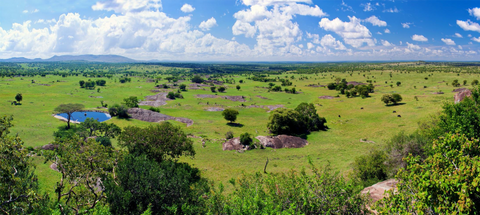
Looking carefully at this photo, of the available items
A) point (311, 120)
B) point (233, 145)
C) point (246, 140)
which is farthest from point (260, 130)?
point (233, 145)

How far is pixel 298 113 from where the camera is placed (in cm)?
6003

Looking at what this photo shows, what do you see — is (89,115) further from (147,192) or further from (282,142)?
(147,192)

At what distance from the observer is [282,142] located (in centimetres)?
4866

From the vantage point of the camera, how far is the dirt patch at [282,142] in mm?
47625

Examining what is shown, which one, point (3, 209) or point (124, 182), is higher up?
point (3, 209)

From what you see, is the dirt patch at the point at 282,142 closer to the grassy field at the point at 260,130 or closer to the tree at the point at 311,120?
the grassy field at the point at 260,130

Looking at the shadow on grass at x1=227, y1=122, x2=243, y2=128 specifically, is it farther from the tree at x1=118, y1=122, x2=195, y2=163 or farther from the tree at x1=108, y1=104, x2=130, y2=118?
the tree at x1=118, y1=122, x2=195, y2=163

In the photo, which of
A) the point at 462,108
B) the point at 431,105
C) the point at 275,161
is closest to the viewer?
the point at 462,108

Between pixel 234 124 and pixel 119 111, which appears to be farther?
pixel 119 111

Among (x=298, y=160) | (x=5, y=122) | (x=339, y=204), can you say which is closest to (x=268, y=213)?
(x=339, y=204)

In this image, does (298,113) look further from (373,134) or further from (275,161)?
(275,161)

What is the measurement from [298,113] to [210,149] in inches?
1032

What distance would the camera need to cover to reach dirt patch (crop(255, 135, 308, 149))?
4762 cm

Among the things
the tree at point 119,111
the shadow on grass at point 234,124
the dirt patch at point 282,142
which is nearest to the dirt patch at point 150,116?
the tree at point 119,111
